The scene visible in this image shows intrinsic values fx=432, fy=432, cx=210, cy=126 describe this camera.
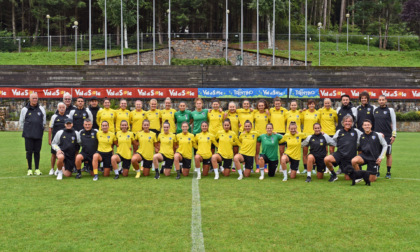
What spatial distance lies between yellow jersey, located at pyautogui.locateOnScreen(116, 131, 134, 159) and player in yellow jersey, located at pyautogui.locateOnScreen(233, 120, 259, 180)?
2.40 meters

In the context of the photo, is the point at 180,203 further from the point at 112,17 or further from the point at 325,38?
the point at 325,38

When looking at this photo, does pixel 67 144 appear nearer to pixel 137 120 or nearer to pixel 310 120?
pixel 137 120

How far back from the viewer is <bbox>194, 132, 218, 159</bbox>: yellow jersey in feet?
31.7

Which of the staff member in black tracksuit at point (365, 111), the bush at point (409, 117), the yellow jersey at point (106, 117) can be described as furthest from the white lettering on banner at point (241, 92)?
the staff member in black tracksuit at point (365, 111)

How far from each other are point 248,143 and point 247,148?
115 mm

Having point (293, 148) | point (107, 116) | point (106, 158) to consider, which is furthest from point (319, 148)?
point (107, 116)

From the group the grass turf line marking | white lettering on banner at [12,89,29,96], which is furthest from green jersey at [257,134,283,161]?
white lettering on banner at [12,89,29,96]

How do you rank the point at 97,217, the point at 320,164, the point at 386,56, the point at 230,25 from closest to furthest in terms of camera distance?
the point at 97,217, the point at 320,164, the point at 386,56, the point at 230,25

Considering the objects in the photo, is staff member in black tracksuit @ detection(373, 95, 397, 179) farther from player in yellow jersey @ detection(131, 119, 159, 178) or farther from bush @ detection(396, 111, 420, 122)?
bush @ detection(396, 111, 420, 122)

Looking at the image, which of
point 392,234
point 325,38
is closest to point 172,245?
point 392,234

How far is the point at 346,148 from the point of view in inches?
356

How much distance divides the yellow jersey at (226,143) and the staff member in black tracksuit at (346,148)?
207 centimetres

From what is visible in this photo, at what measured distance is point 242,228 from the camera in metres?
5.42

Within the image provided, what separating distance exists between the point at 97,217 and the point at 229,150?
14.2 feet
